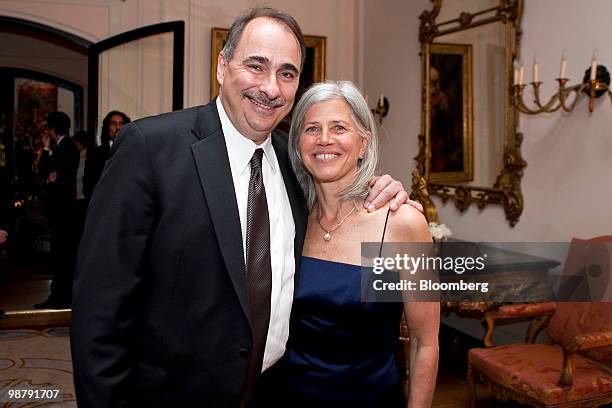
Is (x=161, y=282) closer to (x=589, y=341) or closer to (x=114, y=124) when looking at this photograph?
(x=589, y=341)

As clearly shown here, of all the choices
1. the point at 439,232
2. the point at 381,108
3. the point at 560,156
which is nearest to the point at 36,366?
the point at 439,232

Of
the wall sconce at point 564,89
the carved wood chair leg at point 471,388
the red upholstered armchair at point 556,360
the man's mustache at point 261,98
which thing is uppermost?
the wall sconce at point 564,89

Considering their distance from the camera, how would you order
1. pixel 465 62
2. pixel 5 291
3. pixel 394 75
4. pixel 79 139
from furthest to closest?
pixel 5 291
pixel 79 139
pixel 394 75
pixel 465 62

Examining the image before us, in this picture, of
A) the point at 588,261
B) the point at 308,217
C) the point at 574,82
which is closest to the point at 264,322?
the point at 308,217

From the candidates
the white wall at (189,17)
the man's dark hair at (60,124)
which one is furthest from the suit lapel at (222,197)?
the man's dark hair at (60,124)

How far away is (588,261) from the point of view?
9.99 feet

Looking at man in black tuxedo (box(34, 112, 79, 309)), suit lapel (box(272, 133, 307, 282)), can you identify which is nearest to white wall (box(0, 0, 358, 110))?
man in black tuxedo (box(34, 112, 79, 309))

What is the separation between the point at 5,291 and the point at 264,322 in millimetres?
5800

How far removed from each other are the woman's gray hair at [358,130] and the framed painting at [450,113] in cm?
242

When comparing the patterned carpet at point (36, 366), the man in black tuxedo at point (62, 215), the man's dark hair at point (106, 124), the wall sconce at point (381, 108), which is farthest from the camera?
the man in black tuxedo at point (62, 215)

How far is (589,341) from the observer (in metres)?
2.57

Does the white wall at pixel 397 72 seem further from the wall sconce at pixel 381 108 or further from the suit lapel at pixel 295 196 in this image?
the suit lapel at pixel 295 196

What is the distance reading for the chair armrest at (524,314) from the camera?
10.2 ft

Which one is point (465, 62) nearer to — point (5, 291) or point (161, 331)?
point (161, 331)
